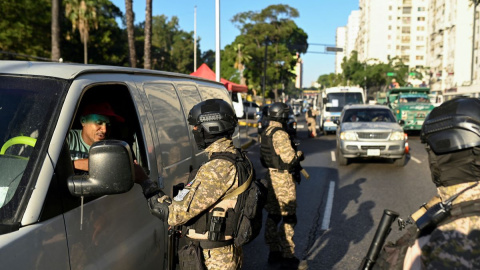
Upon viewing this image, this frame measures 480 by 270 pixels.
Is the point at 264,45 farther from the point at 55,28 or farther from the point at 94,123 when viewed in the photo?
the point at 94,123

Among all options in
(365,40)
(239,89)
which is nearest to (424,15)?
(365,40)

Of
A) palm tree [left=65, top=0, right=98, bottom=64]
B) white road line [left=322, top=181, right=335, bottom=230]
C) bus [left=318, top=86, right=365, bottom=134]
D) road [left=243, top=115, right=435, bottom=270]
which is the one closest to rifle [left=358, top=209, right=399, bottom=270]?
road [left=243, top=115, right=435, bottom=270]

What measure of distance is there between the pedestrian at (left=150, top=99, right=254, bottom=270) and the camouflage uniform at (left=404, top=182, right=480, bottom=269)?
4.01 feet

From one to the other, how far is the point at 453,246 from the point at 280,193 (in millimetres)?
3480

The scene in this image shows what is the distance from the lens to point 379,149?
455 inches

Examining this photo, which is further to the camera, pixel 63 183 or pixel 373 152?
pixel 373 152

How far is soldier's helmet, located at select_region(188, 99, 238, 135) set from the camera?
2.70 m

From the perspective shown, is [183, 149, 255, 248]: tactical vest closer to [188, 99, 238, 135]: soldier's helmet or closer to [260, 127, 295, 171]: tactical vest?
[188, 99, 238, 135]: soldier's helmet

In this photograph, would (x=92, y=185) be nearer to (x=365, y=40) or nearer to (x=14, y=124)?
(x=14, y=124)

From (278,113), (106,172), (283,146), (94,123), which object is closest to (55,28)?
(278,113)

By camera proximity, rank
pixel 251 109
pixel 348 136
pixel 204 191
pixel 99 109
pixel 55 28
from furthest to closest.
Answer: pixel 251 109 < pixel 55 28 < pixel 348 136 < pixel 99 109 < pixel 204 191

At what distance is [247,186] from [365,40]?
399 ft

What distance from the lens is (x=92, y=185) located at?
6.26 feet

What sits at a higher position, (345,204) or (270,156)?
(270,156)
